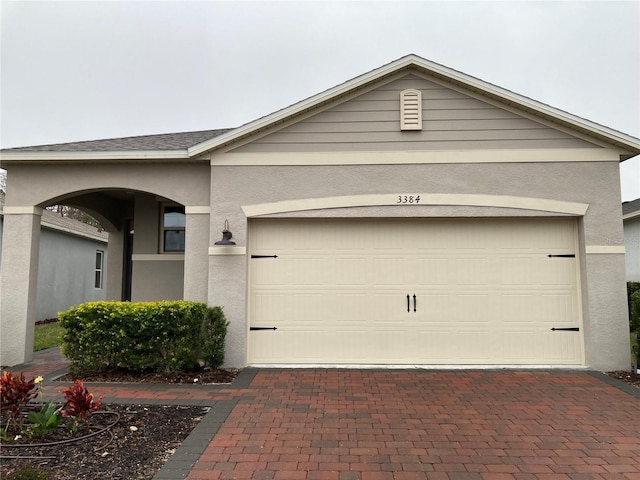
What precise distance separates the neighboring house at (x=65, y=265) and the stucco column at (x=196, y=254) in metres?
8.53

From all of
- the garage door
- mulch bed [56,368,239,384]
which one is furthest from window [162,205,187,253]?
mulch bed [56,368,239,384]

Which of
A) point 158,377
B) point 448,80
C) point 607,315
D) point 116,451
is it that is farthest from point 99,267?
point 607,315

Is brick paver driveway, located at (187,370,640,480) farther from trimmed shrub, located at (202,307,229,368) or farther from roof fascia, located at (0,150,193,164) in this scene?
roof fascia, located at (0,150,193,164)

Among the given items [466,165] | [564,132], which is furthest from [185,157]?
[564,132]

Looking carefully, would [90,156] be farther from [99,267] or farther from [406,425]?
[99,267]

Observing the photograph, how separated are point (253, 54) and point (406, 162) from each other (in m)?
11.9

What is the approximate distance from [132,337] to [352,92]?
216 inches

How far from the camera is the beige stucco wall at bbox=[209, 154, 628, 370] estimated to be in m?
6.59

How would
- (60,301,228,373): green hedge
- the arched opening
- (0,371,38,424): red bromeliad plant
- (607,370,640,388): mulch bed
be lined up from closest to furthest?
(0,371,38,424): red bromeliad plant → (607,370,640,388): mulch bed → (60,301,228,373): green hedge → the arched opening

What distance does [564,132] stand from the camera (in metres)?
6.83

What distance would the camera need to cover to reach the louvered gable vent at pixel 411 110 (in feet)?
22.8

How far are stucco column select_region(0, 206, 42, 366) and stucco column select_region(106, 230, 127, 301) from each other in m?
3.09

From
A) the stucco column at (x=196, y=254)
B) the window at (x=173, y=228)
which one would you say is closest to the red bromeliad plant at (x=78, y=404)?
the stucco column at (x=196, y=254)

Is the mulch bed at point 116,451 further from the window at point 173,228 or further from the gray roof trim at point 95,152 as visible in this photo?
the window at point 173,228
